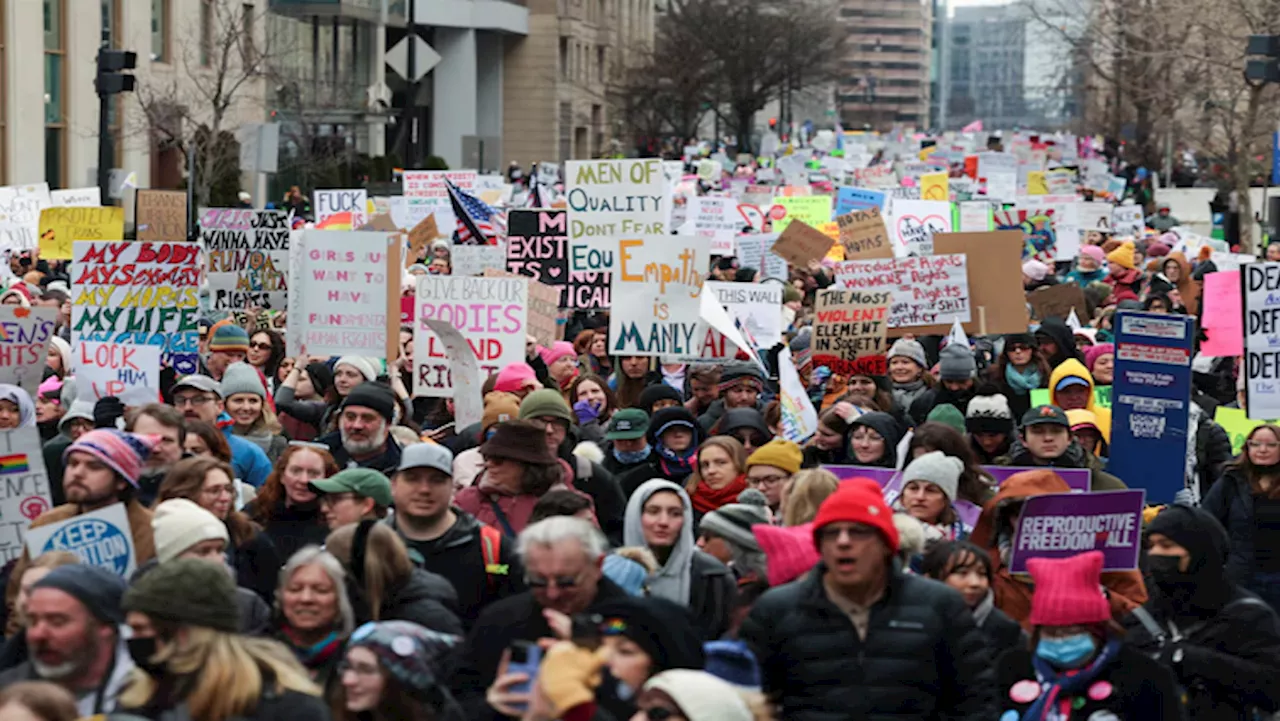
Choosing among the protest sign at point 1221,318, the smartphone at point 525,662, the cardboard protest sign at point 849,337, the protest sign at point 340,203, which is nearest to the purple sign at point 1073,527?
the smartphone at point 525,662

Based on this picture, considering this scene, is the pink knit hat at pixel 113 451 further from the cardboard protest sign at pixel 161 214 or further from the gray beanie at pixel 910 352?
the cardboard protest sign at pixel 161 214

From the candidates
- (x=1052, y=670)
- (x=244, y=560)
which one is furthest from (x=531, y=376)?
(x=1052, y=670)

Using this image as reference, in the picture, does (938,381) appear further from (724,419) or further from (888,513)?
(888,513)

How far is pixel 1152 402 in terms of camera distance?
10.9 m

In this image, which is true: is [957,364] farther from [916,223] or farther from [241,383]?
[916,223]

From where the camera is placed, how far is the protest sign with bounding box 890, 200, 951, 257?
23.1m

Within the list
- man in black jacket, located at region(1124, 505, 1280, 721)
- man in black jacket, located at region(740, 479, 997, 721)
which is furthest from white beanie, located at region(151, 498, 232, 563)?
man in black jacket, located at region(1124, 505, 1280, 721)

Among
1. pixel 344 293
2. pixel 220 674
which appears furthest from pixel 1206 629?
pixel 344 293

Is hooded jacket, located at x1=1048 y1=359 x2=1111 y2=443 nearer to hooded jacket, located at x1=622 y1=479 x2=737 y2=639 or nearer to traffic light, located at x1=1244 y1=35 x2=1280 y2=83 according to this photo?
hooded jacket, located at x1=622 y1=479 x2=737 y2=639

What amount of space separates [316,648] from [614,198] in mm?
10464

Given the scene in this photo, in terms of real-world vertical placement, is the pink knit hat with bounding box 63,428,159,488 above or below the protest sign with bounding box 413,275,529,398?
below

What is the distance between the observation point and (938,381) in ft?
42.0

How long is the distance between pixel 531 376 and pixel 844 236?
32.9 ft

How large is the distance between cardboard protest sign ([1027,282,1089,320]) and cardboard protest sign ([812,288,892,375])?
427 centimetres
